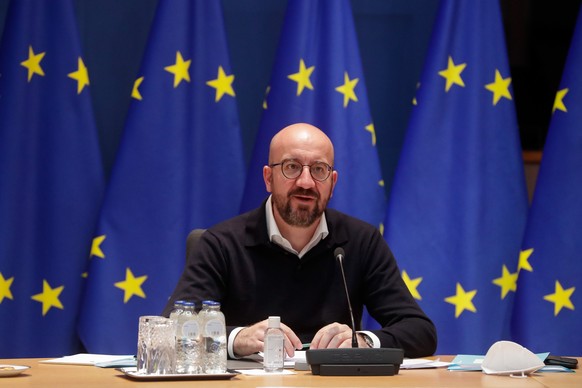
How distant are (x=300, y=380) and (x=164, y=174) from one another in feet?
6.91

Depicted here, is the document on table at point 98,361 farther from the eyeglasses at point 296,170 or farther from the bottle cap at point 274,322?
the eyeglasses at point 296,170

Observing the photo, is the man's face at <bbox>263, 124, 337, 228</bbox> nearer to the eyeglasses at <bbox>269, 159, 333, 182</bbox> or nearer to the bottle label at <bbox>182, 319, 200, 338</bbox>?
the eyeglasses at <bbox>269, 159, 333, 182</bbox>

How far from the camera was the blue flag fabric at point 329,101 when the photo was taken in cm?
420

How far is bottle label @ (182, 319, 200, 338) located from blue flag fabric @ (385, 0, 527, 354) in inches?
79.4

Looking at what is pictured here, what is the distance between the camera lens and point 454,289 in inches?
163

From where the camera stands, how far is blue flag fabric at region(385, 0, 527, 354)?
13.6 ft

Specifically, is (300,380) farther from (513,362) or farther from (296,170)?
(296,170)

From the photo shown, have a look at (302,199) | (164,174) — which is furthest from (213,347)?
(164,174)

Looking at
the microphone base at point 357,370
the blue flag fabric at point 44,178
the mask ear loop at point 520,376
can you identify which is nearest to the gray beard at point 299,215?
the microphone base at point 357,370

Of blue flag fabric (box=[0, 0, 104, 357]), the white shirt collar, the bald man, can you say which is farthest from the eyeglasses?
blue flag fabric (box=[0, 0, 104, 357])

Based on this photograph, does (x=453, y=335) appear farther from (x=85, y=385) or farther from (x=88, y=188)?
(x=85, y=385)

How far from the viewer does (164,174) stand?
13.6 feet

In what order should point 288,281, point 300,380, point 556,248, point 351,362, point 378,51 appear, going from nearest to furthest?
point 300,380 < point 351,362 < point 288,281 < point 556,248 < point 378,51

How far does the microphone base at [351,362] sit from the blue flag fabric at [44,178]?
2.10 m
